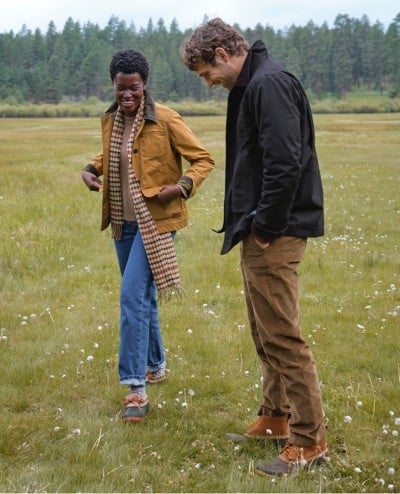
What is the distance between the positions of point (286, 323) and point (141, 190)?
1.77 m

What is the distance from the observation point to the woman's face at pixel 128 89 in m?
5.49

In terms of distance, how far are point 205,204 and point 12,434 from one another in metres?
12.5

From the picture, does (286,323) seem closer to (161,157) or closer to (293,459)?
(293,459)

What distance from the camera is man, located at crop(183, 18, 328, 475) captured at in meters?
4.05

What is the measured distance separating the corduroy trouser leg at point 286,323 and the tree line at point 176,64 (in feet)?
417

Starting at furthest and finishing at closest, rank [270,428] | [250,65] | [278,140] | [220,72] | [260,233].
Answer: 1. [270,428]
2. [220,72]
3. [250,65]
4. [260,233]
5. [278,140]

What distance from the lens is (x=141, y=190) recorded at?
554 centimetres

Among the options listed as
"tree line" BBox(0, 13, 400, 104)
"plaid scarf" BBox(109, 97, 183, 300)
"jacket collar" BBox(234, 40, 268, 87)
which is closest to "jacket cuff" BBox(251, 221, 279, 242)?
"jacket collar" BBox(234, 40, 268, 87)

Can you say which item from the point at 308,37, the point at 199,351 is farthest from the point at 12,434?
the point at 308,37

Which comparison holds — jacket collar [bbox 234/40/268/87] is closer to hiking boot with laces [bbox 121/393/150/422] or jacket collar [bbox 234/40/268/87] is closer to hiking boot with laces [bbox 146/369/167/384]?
hiking boot with laces [bbox 121/393/150/422]

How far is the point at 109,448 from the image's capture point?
4.93 m

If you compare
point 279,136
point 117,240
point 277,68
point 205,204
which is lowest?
point 205,204

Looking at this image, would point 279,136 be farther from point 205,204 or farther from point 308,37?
point 308,37

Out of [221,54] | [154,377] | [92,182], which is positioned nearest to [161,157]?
[92,182]
